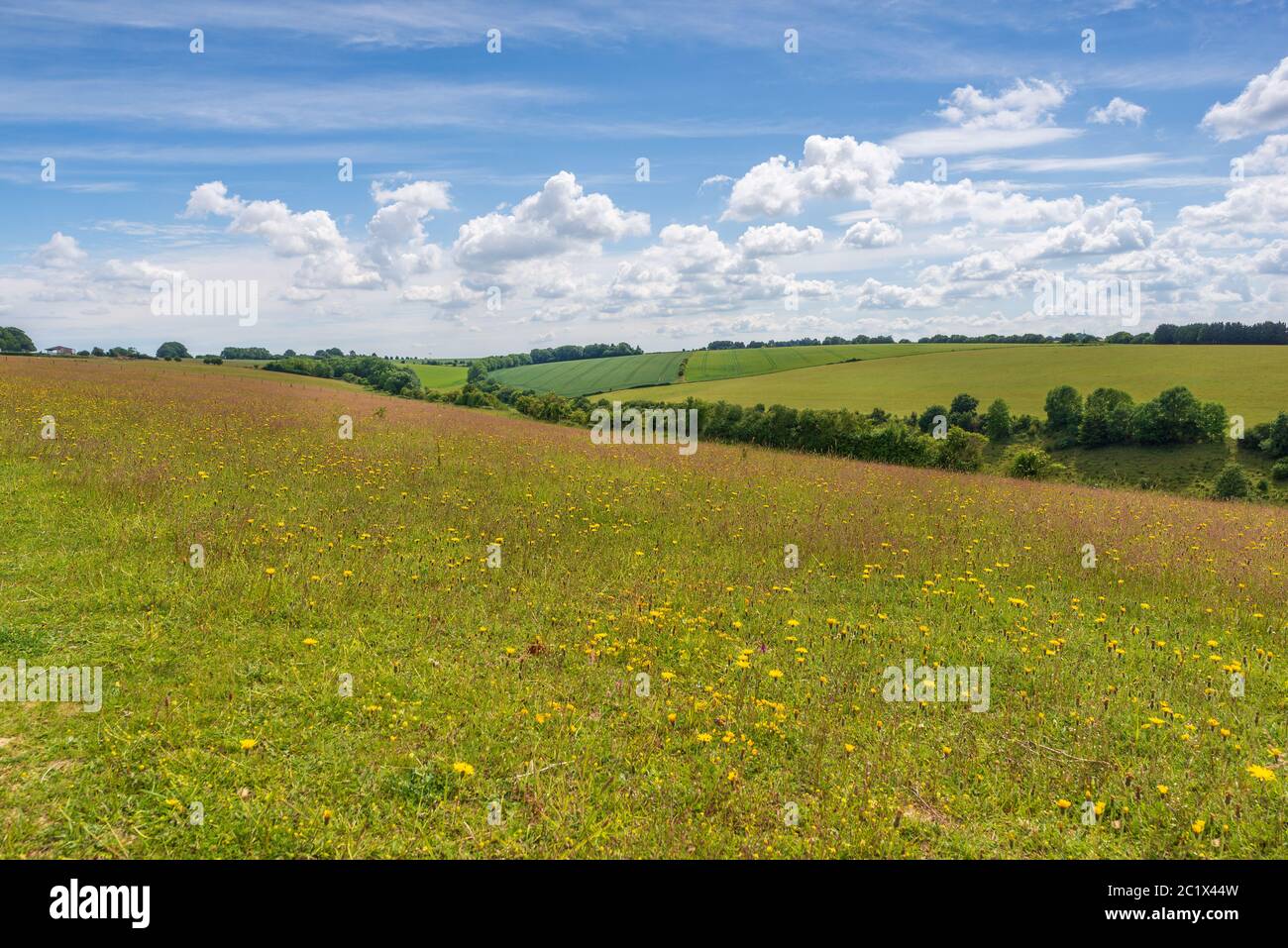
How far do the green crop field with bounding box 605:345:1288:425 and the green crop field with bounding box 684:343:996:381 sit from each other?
20.1 feet

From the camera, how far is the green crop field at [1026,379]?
256ft

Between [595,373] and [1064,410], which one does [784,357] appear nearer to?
[595,373]

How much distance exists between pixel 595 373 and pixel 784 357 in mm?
39885

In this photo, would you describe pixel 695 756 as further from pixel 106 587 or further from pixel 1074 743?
pixel 106 587

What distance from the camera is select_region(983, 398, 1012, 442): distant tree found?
75.2 meters

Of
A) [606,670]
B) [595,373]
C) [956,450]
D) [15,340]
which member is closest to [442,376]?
[595,373]

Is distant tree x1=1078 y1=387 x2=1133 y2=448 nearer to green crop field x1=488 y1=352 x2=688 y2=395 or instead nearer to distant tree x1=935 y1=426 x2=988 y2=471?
distant tree x1=935 y1=426 x2=988 y2=471

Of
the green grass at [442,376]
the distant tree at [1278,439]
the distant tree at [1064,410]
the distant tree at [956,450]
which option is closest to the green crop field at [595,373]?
the green grass at [442,376]

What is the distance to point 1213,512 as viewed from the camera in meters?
13.8

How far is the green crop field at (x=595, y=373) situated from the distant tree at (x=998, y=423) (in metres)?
50.4

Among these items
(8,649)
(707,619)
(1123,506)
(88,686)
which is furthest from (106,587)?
(1123,506)

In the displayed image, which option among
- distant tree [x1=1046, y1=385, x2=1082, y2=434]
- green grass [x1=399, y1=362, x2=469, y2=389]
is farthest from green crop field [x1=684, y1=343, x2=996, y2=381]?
distant tree [x1=1046, y1=385, x2=1082, y2=434]

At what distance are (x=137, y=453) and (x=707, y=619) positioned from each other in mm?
12260

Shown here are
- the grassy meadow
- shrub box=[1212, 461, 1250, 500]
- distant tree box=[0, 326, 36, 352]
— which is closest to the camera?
the grassy meadow
